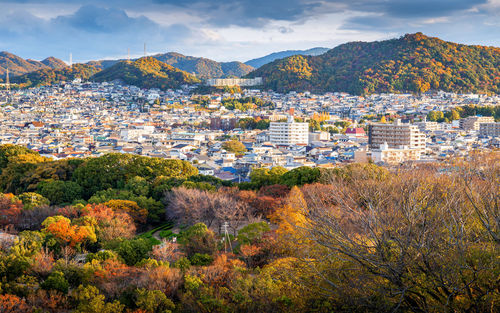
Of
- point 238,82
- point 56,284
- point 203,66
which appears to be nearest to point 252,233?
point 56,284

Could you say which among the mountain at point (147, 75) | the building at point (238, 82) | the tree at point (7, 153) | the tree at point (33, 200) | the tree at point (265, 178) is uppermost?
the mountain at point (147, 75)

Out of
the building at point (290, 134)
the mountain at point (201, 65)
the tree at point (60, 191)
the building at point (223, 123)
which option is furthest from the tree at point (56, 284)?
the mountain at point (201, 65)

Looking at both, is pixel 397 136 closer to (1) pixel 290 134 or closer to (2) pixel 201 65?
(1) pixel 290 134

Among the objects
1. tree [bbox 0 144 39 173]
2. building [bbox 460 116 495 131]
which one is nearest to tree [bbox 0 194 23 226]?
tree [bbox 0 144 39 173]

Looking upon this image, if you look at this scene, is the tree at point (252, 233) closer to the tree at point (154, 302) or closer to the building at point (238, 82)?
the tree at point (154, 302)

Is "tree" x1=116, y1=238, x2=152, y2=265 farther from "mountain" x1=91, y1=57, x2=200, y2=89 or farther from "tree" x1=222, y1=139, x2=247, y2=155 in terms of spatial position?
"mountain" x1=91, y1=57, x2=200, y2=89
